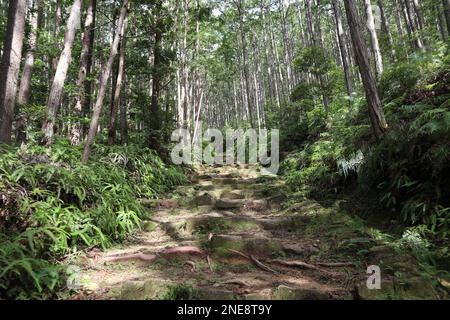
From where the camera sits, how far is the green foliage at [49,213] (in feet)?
9.45

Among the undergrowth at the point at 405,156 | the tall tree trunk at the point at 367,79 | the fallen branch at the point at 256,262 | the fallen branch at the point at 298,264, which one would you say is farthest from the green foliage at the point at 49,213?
the tall tree trunk at the point at 367,79

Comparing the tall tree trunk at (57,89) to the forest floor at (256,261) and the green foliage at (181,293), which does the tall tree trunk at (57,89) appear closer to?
the forest floor at (256,261)

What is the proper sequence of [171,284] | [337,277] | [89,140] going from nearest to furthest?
[171,284] < [337,277] < [89,140]

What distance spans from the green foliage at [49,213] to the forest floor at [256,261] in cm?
29

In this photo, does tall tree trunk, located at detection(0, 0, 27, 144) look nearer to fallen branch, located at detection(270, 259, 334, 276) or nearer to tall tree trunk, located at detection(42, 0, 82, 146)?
tall tree trunk, located at detection(42, 0, 82, 146)

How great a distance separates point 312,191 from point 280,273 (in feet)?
10.9

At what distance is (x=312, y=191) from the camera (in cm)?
661

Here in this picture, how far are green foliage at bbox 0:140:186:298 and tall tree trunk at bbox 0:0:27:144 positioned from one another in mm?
715

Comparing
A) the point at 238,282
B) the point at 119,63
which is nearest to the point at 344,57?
the point at 119,63

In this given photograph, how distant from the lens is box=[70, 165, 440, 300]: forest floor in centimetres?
293

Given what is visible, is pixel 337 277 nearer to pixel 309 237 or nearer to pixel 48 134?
pixel 309 237

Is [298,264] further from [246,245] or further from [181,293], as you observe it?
[181,293]
